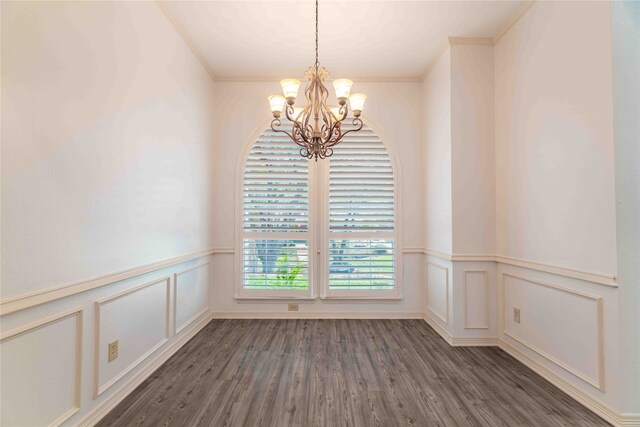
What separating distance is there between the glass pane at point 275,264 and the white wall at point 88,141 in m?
1.10

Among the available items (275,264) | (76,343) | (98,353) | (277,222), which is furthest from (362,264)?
(76,343)

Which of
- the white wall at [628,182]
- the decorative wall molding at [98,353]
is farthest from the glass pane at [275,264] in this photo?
the white wall at [628,182]

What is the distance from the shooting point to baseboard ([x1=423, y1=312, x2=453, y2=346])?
11.1ft

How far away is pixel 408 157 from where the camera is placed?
13.9 feet

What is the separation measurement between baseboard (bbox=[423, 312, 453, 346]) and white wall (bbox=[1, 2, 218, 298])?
9.54ft

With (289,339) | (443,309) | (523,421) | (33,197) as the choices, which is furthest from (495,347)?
(33,197)


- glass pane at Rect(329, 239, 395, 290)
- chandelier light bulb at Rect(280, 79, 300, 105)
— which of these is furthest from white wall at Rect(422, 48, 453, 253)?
chandelier light bulb at Rect(280, 79, 300, 105)

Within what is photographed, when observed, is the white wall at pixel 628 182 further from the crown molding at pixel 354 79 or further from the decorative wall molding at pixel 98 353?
the decorative wall molding at pixel 98 353

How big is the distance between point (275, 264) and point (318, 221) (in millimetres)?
793

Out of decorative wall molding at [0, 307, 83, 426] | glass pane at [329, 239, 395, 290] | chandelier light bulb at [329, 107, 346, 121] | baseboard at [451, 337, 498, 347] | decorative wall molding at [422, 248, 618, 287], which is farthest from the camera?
glass pane at [329, 239, 395, 290]

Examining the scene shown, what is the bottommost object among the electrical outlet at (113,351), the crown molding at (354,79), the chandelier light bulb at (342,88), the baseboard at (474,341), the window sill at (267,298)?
the baseboard at (474,341)

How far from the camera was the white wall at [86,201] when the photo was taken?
151 centimetres

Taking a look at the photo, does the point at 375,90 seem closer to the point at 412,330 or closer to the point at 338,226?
the point at 338,226

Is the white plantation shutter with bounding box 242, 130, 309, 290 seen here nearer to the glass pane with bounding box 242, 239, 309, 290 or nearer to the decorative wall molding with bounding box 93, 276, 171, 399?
the glass pane with bounding box 242, 239, 309, 290
